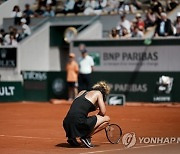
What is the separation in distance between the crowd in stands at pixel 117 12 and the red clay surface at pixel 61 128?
11.4ft

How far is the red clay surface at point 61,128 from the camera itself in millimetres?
12281

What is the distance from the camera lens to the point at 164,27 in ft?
84.2

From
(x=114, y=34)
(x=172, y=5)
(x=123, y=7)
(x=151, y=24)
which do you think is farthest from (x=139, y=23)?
(x=123, y=7)

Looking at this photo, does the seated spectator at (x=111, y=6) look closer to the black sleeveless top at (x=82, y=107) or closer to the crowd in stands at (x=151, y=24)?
the crowd in stands at (x=151, y=24)

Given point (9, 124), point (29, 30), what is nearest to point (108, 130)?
point (9, 124)

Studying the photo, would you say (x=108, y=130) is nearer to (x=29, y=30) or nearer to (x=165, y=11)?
(x=165, y=11)

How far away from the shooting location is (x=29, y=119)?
1931 cm

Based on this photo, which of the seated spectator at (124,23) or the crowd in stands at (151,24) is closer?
the crowd in stands at (151,24)

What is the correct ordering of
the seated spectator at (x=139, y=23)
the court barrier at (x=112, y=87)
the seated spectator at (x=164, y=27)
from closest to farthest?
the court barrier at (x=112, y=87) → the seated spectator at (x=164, y=27) → the seated spectator at (x=139, y=23)

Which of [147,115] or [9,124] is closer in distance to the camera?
[9,124]

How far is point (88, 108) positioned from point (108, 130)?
27.9 inches

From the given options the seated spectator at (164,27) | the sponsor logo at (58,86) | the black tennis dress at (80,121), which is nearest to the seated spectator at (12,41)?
the sponsor logo at (58,86)

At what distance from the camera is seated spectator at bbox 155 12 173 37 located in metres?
25.5

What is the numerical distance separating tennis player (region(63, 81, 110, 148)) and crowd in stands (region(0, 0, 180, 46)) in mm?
13038
